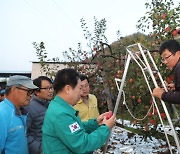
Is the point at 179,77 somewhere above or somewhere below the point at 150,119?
above

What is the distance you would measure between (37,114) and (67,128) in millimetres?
1186

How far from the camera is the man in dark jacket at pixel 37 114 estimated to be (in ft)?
8.40

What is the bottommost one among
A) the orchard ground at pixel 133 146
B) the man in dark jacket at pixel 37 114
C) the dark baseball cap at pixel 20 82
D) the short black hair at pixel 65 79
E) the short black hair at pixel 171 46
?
the orchard ground at pixel 133 146

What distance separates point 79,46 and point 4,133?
6.39m

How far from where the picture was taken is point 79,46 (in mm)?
8250

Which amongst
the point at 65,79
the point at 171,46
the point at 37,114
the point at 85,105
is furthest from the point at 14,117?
the point at 171,46

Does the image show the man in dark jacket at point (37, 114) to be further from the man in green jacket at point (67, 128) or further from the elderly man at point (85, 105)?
the man in green jacket at point (67, 128)

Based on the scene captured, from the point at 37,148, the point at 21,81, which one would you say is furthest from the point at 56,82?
the point at 37,148

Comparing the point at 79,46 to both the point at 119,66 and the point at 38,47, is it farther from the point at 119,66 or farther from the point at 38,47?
the point at 119,66

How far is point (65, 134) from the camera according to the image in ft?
5.40

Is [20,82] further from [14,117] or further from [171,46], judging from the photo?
[171,46]

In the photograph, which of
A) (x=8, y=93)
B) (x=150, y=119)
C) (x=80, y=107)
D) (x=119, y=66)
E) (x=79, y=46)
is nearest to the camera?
(x=8, y=93)

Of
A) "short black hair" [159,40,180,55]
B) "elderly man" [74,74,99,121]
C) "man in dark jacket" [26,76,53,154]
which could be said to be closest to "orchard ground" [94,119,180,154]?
"elderly man" [74,74,99,121]

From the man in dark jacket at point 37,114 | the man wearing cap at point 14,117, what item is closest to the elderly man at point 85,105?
the man in dark jacket at point 37,114
